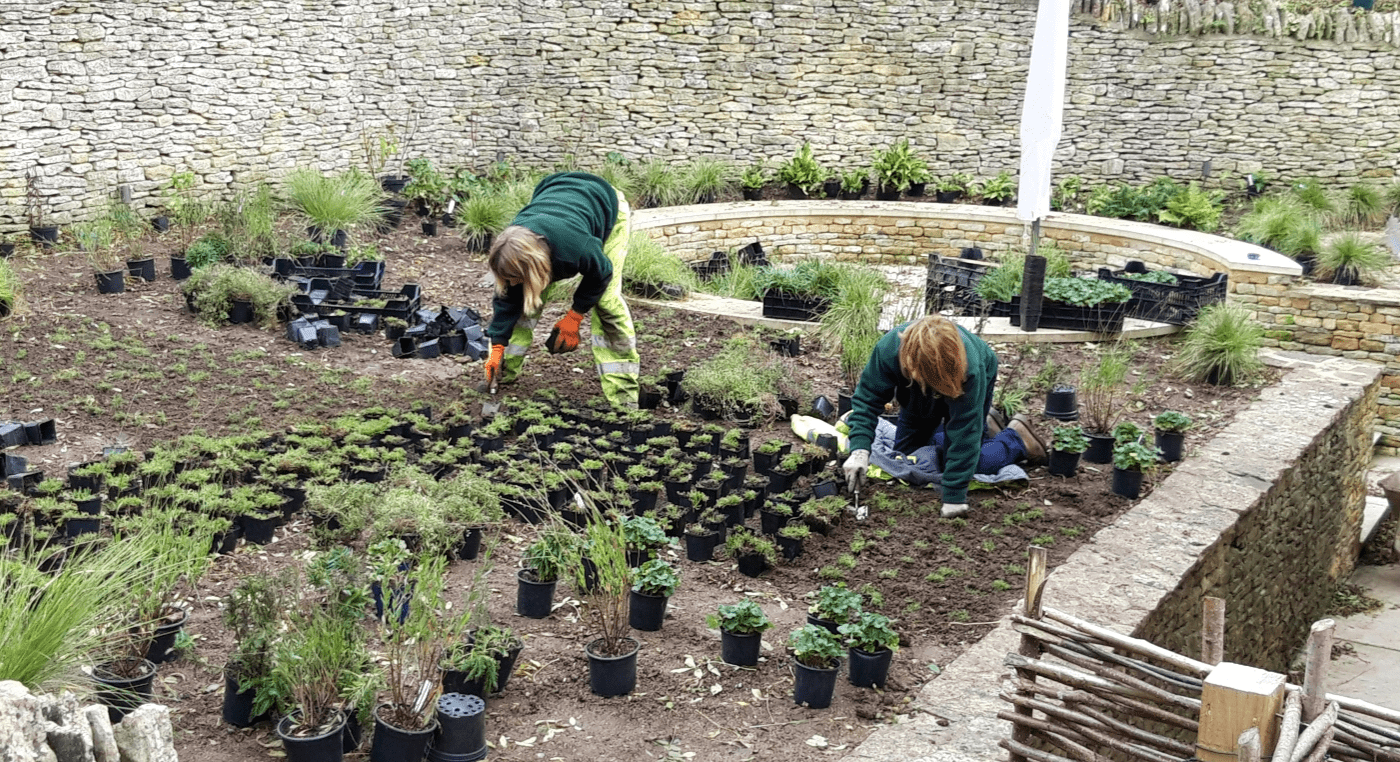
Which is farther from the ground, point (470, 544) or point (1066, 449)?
point (1066, 449)

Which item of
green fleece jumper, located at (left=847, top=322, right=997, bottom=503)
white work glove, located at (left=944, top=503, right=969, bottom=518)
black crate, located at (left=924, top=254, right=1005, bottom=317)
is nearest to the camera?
green fleece jumper, located at (left=847, top=322, right=997, bottom=503)

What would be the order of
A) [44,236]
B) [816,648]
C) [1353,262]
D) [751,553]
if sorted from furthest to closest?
[1353,262], [44,236], [751,553], [816,648]

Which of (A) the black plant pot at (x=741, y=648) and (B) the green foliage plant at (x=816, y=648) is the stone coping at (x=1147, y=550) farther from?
(A) the black plant pot at (x=741, y=648)

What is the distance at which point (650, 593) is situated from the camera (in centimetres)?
458

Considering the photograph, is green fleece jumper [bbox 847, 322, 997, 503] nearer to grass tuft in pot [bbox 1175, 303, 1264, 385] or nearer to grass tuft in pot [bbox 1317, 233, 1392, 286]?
grass tuft in pot [bbox 1175, 303, 1264, 385]

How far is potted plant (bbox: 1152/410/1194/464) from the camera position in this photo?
21.9ft

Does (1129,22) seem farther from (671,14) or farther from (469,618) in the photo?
(469,618)

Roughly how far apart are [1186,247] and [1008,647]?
305 inches

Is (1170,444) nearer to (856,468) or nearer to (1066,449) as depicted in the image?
(1066,449)

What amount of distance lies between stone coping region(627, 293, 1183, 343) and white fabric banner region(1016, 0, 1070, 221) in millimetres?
779

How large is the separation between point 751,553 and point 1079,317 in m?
4.53

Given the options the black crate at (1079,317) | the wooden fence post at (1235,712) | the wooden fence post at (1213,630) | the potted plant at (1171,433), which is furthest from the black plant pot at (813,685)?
the black crate at (1079,317)

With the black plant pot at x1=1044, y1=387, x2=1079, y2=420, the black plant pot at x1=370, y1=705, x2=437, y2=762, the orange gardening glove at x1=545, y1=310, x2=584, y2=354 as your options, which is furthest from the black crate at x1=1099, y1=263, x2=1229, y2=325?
the black plant pot at x1=370, y1=705, x2=437, y2=762

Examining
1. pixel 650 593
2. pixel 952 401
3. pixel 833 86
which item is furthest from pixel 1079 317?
pixel 833 86
